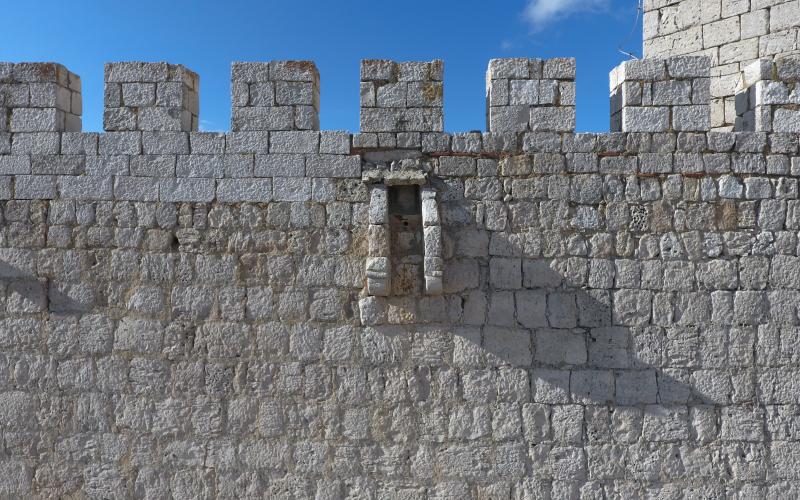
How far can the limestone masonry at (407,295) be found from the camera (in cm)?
339

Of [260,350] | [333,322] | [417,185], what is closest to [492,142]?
[417,185]

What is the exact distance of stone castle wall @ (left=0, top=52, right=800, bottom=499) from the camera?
3389 millimetres

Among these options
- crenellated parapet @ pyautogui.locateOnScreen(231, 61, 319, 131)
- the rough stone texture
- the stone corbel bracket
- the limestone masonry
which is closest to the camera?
the stone corbel bracket

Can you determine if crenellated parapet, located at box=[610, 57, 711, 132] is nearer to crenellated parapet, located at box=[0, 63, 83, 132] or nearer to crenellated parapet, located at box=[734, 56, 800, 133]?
crenellated parapet, located at box=[734, 56, 800, 133]

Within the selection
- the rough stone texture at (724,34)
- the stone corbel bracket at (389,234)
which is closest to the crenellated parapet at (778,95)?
the rough stone texture at (724,34)

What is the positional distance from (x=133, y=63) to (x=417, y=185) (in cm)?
229

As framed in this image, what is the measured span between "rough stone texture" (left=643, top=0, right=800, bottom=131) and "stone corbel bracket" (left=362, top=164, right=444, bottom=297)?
103 inches

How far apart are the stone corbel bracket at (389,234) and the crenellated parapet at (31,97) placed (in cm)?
243

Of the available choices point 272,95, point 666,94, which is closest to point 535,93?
point 666,94

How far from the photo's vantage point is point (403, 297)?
345cm

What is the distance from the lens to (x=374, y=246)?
3305 mm

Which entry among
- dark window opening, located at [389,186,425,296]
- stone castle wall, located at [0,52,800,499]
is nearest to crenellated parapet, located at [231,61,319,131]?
stone castle wall, located at [0,52,800,499]

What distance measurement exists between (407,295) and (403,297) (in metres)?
0.03

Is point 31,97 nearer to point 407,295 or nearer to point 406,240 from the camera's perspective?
point 406,240
